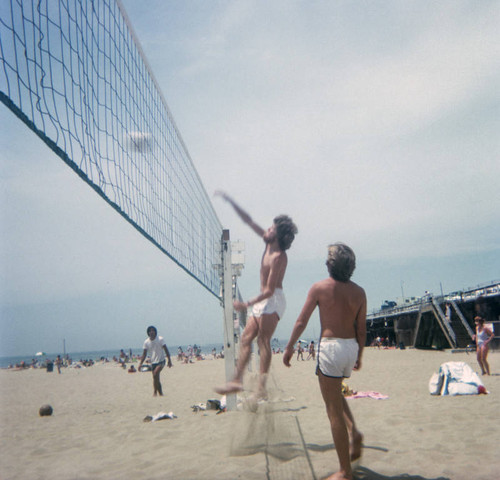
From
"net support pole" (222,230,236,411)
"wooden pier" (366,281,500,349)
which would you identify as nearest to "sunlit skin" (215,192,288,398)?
"net support pole" (222,230,236,411)

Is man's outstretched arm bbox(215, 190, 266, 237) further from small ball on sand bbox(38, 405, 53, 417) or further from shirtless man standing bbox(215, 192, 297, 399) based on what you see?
small ball on sand bbox(38, 405, 53, 417)

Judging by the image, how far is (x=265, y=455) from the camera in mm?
3299

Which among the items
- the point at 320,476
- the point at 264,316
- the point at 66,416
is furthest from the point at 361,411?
the point at 66,416

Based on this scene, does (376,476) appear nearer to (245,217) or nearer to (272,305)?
(272,305)

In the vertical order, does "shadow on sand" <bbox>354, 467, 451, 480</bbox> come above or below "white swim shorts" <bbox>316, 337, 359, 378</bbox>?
below

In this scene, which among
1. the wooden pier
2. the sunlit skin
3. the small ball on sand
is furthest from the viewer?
the wooden pier

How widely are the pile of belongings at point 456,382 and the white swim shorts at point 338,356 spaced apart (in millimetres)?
4256

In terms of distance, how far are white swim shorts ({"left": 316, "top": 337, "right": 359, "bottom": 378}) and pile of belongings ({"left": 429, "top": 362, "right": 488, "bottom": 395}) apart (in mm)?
4256

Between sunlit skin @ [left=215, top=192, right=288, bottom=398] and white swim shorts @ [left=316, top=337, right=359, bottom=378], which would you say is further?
sunlit skin @ [left=215, top=192, right=288, bottom=398]

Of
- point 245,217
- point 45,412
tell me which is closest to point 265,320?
point 245,217

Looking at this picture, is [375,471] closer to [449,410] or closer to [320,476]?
[320,476]

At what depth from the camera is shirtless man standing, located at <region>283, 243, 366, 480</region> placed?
7.96ft

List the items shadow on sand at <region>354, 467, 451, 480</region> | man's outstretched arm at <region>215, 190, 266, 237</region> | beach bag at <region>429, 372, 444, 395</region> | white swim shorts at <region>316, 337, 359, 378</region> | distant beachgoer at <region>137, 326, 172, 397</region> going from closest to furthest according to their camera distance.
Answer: white swim shorts at <region>316, 337, 359, 378</region>
shadow on sand at <region>354, 467, 451, 480</region>
man's outstretched arm at <region>215, 190, 266, 237</region>
beach bag at <region>429, 372, 444, 395</region>
distant beachgoer at <region>137, 326, 172, 397</region>

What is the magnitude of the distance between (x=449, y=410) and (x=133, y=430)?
374 cm
